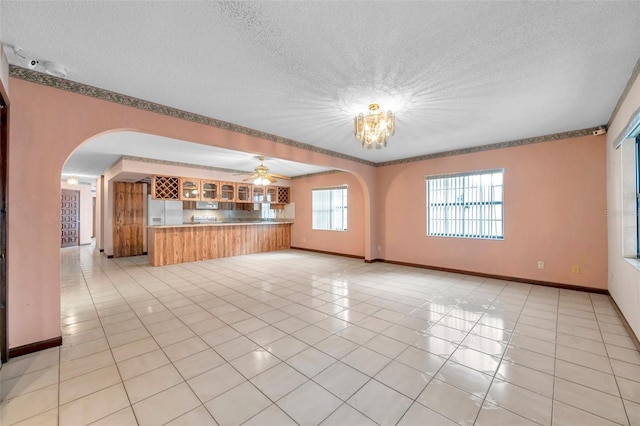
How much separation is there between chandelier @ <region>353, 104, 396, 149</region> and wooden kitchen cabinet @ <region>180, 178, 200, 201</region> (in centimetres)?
548

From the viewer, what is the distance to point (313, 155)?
4.93 meters

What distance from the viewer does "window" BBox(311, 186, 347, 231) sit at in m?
7.48

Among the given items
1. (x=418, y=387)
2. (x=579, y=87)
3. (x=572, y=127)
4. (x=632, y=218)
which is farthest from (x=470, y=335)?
(x=572, y=127)

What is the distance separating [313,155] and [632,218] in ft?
14.1

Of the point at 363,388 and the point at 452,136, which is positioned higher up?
the point at 452,136

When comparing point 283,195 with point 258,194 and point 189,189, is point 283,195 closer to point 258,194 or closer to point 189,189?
point 258,194

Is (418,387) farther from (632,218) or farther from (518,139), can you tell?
(518,139)

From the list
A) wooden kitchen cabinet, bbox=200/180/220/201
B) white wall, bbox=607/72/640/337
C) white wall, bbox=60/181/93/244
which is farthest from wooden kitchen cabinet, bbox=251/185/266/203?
white wall, bbox=607/72/640/337

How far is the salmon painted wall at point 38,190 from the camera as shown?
87.8 inches

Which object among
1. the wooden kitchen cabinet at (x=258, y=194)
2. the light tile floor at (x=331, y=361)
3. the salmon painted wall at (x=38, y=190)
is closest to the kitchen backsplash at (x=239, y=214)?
the wooden kitchen cabinet at (x=258, y=194)

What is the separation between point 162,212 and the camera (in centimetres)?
713

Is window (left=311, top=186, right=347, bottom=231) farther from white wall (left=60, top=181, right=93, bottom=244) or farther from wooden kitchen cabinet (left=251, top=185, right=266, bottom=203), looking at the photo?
white wall (left=60, top=181, right=93, bottom=244)

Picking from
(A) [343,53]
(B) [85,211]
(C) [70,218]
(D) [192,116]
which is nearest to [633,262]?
(A) [343,53]

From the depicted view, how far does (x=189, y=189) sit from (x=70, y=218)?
607 centimetres
